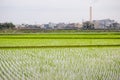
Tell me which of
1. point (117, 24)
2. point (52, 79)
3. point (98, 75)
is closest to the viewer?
point (52, 79)

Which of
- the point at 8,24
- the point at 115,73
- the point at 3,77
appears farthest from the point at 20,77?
the point at 8,24

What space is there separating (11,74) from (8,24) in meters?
48.6

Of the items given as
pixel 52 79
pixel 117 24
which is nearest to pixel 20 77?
pixel 52 79

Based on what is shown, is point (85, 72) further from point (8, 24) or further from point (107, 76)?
point (8, 24)

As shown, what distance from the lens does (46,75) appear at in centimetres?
425

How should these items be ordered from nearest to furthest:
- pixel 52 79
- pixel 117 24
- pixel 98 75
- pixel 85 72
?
pixel 52 79, pixel 98 75, pixel 85 72, pixel 117 24

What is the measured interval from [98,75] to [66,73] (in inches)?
23.2

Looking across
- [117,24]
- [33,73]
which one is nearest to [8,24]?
[117,24]

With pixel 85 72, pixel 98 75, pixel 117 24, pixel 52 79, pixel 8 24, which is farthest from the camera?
pixel 117 24

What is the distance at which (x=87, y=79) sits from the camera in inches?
153

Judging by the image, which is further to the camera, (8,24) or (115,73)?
(8,24)

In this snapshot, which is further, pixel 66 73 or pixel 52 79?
pixel 66 73

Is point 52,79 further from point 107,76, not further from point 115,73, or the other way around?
point 115,73

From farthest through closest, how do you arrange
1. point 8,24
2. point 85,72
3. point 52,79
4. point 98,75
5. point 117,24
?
1. point 117,24
2. point 8,24
3. point 85,72
4. point 98,75
5. point 52,79
